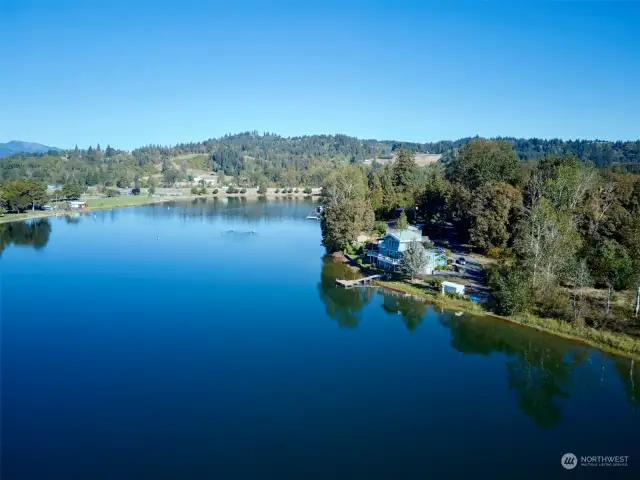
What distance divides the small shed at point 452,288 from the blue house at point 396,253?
170 inches

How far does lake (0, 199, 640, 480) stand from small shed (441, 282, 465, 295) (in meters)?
2.44

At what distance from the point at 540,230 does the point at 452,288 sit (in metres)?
6.67

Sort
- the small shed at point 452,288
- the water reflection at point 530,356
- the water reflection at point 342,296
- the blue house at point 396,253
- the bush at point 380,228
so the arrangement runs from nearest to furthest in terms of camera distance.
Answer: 1. the water reflection at point 530,356
2. the water reflection at point 342,296
3. the small shed at point 452,288
4. the blue house at point 396,253
5. the bush at point 380,228

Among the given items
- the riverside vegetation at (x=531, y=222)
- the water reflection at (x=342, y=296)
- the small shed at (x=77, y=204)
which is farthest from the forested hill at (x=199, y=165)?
the water reflection at (x=342, y=296)

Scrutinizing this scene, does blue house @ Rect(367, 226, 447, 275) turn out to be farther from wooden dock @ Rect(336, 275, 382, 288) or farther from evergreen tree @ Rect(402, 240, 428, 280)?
wooden dock @ Rect(336, 275, 382, 288)

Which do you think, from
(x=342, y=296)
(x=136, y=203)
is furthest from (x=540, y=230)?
(x=136, y=203)

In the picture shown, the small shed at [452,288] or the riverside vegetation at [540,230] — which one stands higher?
the riverside vegetation at [540,230]

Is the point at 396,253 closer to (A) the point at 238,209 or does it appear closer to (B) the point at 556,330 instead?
(B) the point at 556,330

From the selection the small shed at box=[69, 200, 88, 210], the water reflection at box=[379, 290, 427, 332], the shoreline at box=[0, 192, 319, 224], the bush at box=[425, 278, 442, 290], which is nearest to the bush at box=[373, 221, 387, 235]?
the bush at box=[425, 278, 442, 290]

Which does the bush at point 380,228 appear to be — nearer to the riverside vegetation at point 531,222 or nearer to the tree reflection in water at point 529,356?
the riverside vegetation at point 531,222

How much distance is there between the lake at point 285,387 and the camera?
15.9 metres

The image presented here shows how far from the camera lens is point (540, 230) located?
31312 mm

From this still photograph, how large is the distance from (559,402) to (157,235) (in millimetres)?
50420

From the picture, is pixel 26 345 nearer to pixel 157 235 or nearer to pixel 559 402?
pixel 559 402
